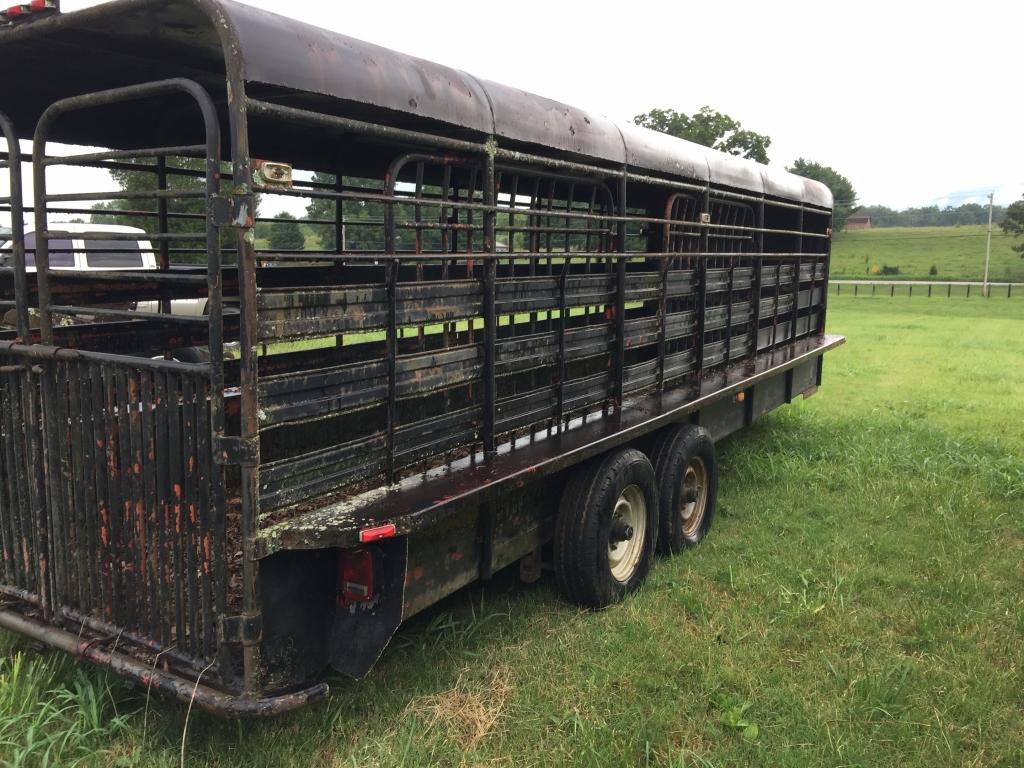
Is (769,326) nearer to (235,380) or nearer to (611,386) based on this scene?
(611,386)

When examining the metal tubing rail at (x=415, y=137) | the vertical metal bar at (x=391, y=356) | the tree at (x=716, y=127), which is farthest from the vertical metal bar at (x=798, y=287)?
the tree at (x=716, y=127)

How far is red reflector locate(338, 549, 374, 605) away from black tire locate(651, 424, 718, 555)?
2.26m

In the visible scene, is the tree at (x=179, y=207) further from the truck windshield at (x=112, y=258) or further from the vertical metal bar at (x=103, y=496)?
the vertical metal bar at (x=103, y=496)

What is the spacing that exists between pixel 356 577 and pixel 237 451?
602 mm

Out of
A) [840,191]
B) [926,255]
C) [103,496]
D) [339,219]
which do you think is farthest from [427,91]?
[840,191]

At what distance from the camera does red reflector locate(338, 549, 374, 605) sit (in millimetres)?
2734

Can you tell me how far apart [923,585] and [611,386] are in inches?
76.3

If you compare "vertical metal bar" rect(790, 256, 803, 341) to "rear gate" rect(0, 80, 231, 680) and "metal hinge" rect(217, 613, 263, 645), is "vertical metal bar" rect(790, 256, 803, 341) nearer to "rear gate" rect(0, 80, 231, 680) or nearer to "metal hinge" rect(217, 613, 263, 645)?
"rear gate" rect(0, 80, 231, 680)

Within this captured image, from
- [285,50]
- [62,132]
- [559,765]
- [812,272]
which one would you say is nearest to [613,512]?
[559,765]

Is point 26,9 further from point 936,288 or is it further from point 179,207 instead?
point 936,288

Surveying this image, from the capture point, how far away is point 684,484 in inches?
198

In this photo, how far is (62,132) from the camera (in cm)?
418

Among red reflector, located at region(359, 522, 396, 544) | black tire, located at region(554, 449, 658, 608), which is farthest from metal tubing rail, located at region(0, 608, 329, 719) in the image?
black tire, located at region(554, 449, 658, 608)

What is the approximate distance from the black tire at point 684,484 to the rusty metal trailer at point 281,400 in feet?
0.10
